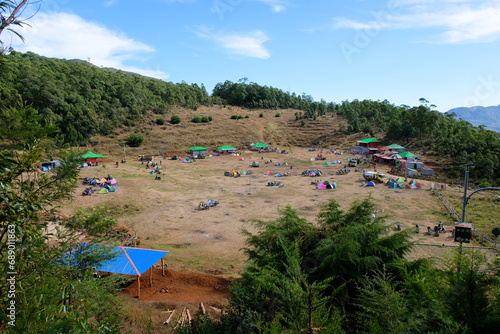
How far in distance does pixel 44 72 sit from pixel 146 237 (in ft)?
175

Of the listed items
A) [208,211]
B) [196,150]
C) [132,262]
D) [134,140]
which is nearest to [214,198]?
[208,211]

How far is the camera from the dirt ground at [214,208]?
13430 millimetres

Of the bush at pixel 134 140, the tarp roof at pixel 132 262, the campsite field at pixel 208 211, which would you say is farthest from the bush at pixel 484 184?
the bush at pixel 134 140

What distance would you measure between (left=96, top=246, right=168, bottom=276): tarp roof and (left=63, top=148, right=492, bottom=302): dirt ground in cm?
104

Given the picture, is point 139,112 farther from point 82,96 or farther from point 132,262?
point 132,262

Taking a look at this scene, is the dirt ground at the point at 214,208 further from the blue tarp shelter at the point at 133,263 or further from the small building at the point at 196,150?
the small building at the point at 196,150

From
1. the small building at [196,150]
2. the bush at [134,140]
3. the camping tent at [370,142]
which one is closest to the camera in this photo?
the small building at [196,150]

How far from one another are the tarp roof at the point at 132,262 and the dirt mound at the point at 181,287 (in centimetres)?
97

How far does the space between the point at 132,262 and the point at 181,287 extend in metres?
2.13

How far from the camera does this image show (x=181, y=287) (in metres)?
11.4

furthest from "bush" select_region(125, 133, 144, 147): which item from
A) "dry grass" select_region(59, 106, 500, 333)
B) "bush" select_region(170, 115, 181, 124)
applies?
"bush" select_region(170, 115, 181, 124)

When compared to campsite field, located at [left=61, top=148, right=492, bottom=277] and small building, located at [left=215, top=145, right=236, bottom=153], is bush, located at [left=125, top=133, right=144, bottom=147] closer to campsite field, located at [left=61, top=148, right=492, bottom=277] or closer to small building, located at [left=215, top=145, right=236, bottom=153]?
campsite field, located at [left=61, top=148, right=492, bottom=277]

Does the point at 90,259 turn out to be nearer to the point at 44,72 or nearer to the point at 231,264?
the point at 231,264

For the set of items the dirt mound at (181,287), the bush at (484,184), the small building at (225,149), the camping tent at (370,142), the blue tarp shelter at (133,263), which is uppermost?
the camping tent at (370,142)
